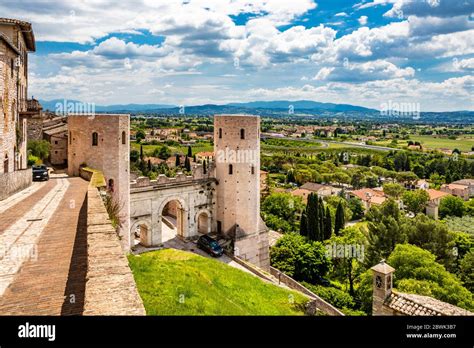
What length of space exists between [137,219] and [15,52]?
12.5m

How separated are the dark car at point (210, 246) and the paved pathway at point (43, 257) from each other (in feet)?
47.4

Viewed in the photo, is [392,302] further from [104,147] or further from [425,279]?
[104,147]

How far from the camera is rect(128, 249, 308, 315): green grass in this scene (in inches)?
475

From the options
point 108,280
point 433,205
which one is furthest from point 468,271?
point 433,205

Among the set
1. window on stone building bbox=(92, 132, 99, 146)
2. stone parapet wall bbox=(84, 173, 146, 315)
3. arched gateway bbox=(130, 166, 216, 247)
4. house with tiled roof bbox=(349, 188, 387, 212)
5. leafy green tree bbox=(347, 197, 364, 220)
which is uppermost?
window on stone building bbox=(92, 132, 99, 146)

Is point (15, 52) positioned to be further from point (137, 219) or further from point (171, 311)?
point (171, 311)

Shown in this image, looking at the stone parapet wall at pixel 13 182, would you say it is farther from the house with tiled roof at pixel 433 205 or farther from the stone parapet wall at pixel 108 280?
the house with tiled roof at pixel 433 205

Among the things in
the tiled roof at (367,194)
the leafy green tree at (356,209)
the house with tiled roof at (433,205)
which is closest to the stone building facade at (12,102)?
the leafy green tree at (356,209)

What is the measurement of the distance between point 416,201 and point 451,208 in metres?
6.74

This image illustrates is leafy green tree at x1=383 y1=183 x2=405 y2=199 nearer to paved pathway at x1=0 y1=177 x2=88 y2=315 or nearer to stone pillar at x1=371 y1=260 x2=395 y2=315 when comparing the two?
stone pillar at x1=371 y1=260 x2=395 y2=315

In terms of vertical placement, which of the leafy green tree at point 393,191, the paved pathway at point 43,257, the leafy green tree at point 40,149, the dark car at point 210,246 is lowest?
the leafy green tree at point 393,191

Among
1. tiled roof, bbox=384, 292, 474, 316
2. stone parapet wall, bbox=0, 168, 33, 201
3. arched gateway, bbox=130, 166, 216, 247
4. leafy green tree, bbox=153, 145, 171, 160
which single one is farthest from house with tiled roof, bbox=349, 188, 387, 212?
stone parapet wall, bbox=0, 168, 33, 201

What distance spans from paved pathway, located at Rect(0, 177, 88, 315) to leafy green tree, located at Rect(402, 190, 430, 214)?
242ft

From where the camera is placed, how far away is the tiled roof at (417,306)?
1487cm
